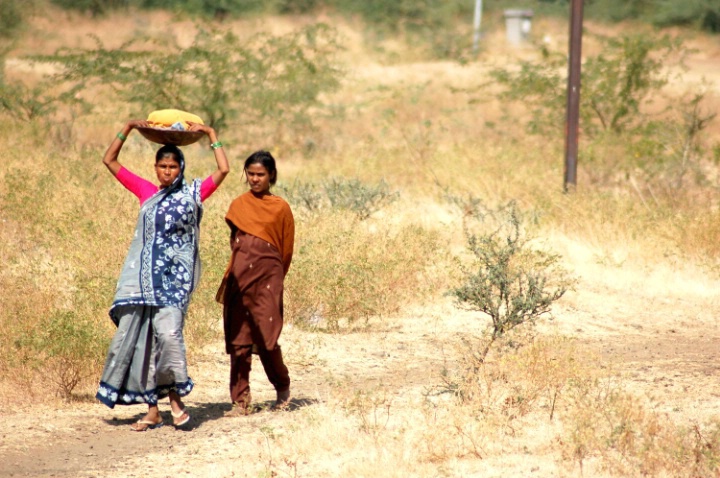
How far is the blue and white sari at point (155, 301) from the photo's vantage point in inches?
203

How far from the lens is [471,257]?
9.57 metres

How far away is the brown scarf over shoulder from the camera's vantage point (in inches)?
217

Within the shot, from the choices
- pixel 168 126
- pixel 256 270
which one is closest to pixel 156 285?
pixel 256 270

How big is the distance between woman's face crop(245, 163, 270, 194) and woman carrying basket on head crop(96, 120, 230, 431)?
215 mm

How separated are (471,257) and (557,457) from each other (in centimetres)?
489

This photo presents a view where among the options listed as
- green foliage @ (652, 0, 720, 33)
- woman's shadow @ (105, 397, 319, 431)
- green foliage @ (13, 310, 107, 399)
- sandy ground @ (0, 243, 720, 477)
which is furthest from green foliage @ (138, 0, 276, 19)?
woman's shadow @ (105, 397, 319, 431)

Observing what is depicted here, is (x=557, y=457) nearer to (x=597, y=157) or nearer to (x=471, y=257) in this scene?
(x=471, y=257)

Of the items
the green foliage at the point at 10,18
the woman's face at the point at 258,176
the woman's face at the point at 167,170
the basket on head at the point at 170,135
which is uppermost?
the green foliage at the point at 10,18

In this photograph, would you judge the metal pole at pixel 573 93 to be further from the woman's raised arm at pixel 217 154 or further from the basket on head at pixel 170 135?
the basket on head at pixel 170 135

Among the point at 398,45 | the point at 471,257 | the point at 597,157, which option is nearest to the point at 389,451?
the point at 471,257

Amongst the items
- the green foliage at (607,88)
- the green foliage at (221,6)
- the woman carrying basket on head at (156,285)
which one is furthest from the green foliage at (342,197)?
the green foliage at (221,6)

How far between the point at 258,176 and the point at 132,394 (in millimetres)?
1343

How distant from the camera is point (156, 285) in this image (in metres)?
5.15

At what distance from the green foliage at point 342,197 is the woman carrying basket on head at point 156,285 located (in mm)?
4659
